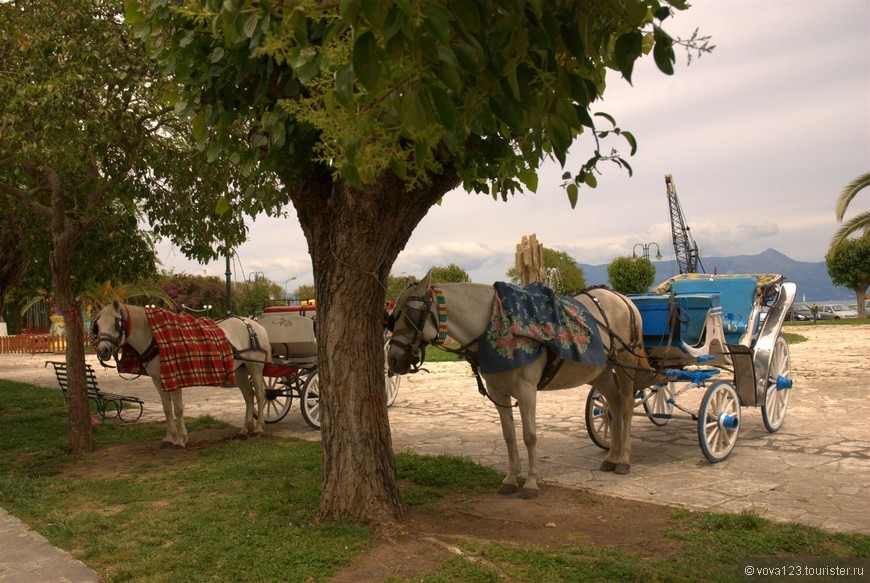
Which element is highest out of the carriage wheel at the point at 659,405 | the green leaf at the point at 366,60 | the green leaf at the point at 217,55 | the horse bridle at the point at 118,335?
the green leaf at the point at 217,55

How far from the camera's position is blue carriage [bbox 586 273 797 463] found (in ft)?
22.9

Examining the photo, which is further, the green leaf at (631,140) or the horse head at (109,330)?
the horse head at (109,330)

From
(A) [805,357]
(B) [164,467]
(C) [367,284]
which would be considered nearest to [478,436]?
(B) [164,467]

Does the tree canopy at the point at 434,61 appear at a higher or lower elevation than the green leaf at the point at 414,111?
higher

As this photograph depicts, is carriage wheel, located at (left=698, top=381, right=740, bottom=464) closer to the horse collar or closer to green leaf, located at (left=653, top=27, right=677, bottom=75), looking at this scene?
the horse collar

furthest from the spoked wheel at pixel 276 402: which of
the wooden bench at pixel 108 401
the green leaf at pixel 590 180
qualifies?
the green leaf at pixel 590 180

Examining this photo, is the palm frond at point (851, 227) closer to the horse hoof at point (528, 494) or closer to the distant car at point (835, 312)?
the horse hoof at point (528, 494)

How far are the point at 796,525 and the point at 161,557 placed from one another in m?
4.17

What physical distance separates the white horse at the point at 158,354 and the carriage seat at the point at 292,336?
630 millimetres

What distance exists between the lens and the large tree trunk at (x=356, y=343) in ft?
16.0

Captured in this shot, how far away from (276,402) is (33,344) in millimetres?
26488

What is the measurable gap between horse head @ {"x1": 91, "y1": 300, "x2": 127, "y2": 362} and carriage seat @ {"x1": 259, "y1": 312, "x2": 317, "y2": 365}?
2556mm

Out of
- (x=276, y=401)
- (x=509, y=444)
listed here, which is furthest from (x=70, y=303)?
(x=509, y=444)

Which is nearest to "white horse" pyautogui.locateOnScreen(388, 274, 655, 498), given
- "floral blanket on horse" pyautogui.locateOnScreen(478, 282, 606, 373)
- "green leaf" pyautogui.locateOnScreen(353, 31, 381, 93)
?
"floral blanket on horse" pyautogui.locateOnScreen(478, 282, 606, 373)
